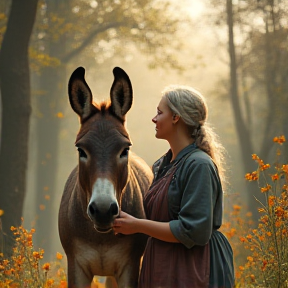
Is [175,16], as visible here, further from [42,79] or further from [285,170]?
[285,170]

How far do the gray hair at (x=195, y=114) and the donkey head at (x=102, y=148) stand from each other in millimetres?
358

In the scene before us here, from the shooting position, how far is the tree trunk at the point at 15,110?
8695 millimetres

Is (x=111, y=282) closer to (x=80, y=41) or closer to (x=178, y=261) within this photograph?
(x=178, y=261)

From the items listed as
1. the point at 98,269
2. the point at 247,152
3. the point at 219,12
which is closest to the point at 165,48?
the point at 219,12

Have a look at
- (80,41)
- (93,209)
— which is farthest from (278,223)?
(80,41)

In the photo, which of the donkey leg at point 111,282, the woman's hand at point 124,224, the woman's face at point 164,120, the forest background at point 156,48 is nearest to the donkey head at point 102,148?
the woman's hand at point 124,224

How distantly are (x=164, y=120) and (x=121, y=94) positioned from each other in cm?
40

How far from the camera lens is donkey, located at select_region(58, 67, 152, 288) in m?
3.47

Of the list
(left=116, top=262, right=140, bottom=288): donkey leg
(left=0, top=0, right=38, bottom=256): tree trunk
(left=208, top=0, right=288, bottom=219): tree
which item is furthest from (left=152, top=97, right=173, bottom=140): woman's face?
(left=208, top=0, right=288, bottom=219): tree

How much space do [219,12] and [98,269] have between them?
14107 millimetres

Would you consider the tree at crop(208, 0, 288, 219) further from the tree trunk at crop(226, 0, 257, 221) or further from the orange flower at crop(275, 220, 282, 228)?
the orange flower at crop(275, 220, 282, 228)

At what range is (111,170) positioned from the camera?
3.55 m

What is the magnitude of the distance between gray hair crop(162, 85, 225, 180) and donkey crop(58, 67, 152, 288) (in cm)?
36

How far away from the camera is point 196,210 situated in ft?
12.0
